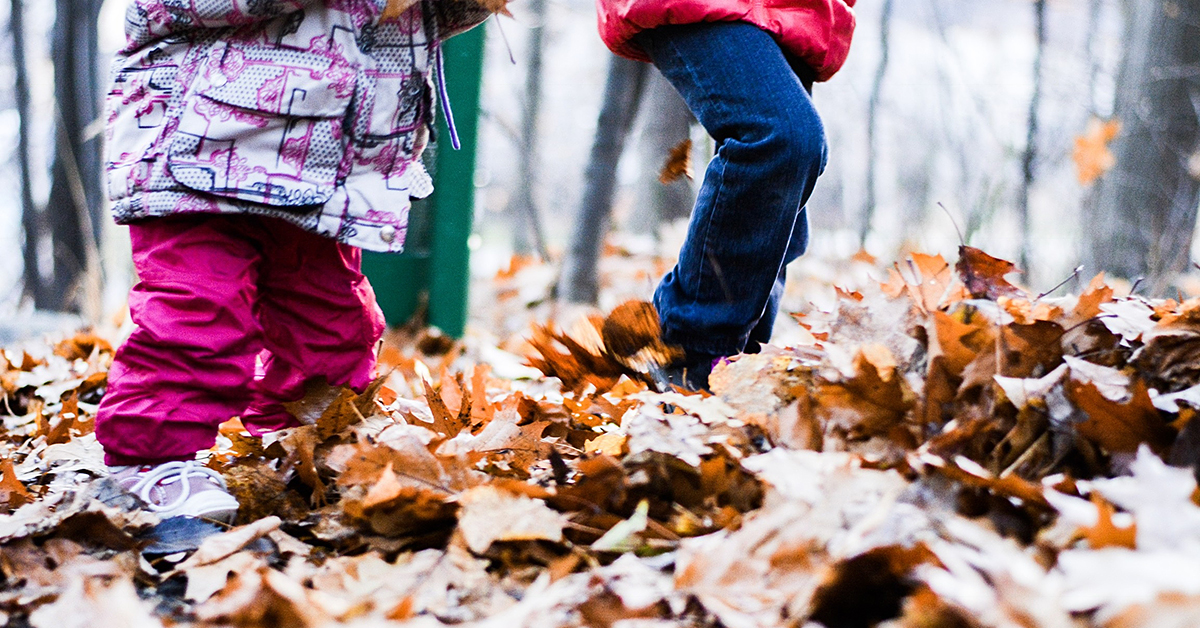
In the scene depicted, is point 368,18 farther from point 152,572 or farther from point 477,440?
point 152,572

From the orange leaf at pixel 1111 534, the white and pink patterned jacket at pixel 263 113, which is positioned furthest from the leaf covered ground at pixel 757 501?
the white and pink patterned jacket at pixel 263 113

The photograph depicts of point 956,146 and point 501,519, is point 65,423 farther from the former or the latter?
point 956,146

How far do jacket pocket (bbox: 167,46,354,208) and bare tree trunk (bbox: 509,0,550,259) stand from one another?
1833 millimetres

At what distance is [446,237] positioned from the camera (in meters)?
4.04

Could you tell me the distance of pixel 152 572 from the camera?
135cm

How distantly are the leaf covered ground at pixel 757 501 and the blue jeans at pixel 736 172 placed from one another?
0.69 ft

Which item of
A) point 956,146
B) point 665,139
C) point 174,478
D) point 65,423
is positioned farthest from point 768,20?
point 956,146

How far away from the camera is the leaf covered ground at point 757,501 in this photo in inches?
39.5

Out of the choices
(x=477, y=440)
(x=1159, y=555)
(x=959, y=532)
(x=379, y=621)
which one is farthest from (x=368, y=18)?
(x=1159, y=555)

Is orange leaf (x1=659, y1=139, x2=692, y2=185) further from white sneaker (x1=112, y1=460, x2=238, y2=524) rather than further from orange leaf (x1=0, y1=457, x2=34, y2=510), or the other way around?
orange leaf (x1=0, y1=457, x2=34, y2=510)

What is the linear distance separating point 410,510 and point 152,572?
1.20ft

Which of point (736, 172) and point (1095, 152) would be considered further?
point (1095, 152)

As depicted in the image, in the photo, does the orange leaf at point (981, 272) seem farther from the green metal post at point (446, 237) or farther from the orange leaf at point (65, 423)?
the green metal post at point (446, 237)

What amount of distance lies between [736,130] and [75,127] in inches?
235
